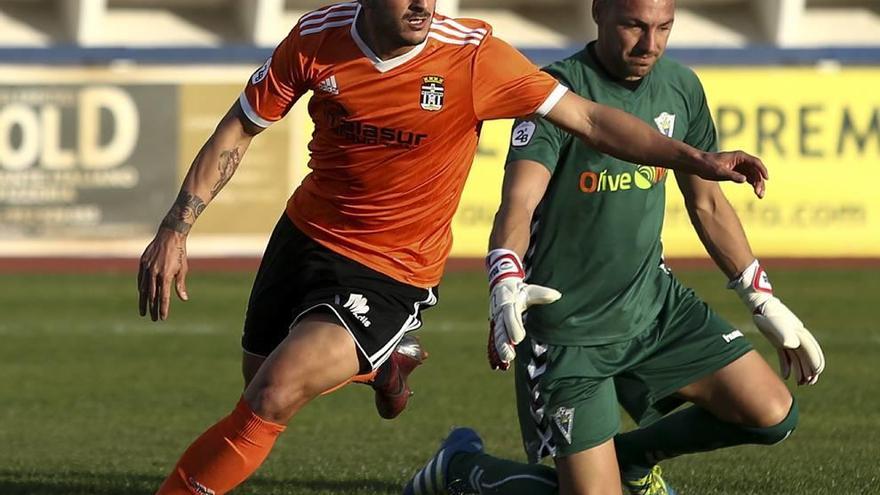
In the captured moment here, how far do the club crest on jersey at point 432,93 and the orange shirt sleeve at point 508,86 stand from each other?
5.3 inches

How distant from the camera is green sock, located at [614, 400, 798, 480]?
21.2 ft

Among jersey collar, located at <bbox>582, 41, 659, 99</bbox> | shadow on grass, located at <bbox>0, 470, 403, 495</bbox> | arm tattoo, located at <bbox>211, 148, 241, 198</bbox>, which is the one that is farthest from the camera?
shadow on grass, located at <bbox>0, 470, 403, 495</bbox>

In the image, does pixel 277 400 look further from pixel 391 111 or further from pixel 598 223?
pixel 598 223

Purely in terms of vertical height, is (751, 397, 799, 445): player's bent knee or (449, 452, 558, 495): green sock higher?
(751, 397, 799, 445): player's bent knee

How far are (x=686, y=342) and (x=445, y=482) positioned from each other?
1.27 metres

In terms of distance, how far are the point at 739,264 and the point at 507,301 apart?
4.51ft

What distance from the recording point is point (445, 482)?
23.0 feet

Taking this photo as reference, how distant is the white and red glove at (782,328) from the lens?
21.2 ft

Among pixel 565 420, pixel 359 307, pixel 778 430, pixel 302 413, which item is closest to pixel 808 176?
pixel 302 413

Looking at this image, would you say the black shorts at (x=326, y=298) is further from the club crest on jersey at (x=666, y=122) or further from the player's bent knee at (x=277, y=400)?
the club crest on jersey at (x=666, y=122)

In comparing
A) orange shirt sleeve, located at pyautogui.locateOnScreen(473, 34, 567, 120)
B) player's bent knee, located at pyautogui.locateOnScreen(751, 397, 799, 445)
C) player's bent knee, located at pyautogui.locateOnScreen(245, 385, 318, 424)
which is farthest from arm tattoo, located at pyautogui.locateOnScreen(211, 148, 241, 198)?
player's bent knee, located at pyautogui.locateOnScreen(751, 397, 799, 445)

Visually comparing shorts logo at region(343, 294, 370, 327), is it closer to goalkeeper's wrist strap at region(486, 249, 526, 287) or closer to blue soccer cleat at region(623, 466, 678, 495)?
goalkeeper's wrist strap at region(486, 249, 526, 287)

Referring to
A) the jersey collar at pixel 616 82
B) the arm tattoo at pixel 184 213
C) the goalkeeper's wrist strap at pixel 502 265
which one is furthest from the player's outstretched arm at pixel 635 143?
the arm tattoo at pixel 184 213

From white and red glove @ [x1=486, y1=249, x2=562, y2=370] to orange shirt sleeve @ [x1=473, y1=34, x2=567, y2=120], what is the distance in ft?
1.88
